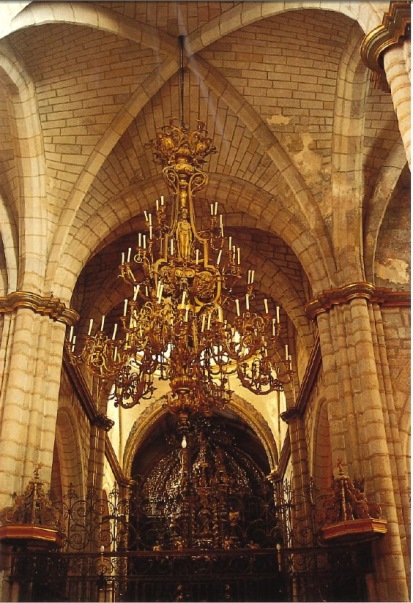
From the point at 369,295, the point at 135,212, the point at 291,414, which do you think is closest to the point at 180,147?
the point at 369,295

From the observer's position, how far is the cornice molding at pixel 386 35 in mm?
6227

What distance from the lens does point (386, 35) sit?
6.42 meters

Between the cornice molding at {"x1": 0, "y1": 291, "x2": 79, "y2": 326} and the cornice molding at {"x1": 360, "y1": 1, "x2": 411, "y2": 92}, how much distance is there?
5936 mm

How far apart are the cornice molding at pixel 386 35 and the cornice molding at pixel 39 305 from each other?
5.94 metres

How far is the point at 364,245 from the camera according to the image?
11039 mm

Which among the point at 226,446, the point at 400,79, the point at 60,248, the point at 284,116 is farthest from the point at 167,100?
the point at 226,446

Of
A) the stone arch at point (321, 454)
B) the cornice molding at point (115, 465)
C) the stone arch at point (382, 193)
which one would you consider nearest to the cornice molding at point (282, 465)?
the stone arch at point (321, 454)

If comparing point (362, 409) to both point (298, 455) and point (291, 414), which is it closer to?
point (298, 455)

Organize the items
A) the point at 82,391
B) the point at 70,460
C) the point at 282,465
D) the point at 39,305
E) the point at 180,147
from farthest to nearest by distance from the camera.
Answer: the point at 282,465
the point at 82,391
the point at 70,460
the point at 39,305
the point at 180,147

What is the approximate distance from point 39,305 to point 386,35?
6.34 meters

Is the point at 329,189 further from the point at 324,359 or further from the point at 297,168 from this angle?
the point at 324,359

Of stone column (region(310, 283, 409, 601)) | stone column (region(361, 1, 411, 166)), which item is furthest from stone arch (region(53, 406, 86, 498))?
stone column (region(361, 1, 411, 166))

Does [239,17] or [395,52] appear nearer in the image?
[395,52]

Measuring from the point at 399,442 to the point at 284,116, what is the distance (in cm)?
537
